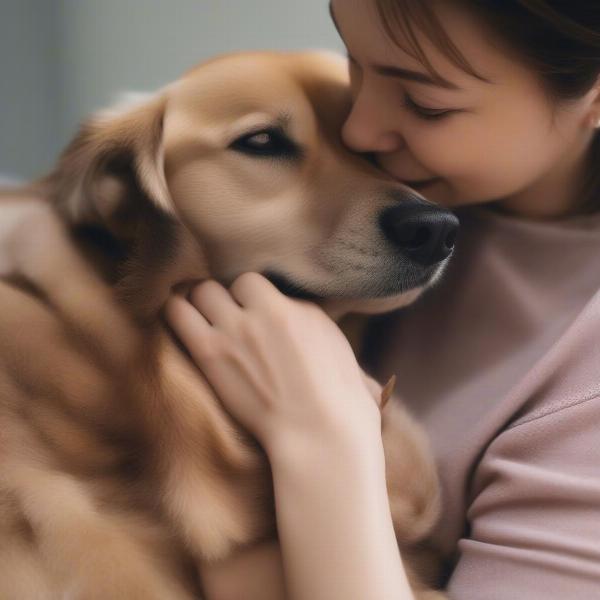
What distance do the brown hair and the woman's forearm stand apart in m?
0.38

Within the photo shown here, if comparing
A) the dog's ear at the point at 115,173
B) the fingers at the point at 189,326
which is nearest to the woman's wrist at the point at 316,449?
the fingers at the point at 189,326

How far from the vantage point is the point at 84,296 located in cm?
77

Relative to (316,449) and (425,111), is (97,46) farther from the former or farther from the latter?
(316,449)

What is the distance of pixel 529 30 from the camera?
742 mm

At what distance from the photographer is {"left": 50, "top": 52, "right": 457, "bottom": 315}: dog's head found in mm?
810

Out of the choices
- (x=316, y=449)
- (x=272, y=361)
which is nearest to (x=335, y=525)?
(x=316, y=449)

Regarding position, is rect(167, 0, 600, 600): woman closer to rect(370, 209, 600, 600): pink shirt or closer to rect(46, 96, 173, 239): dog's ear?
rect(370, 209, 600, 600): pink shirt

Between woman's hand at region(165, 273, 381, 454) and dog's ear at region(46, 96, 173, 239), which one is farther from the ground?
dog's ear at region(46, 96, 173, 239)

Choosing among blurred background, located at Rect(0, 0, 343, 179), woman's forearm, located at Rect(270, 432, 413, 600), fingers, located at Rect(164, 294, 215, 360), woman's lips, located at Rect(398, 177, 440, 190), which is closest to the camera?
woman's forearm, located at Rect(270, 432, 413, 600)

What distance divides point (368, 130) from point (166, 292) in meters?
0.28

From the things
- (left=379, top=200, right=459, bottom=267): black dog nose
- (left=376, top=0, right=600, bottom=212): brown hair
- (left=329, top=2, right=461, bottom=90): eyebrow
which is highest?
(left=376, top=0, right=600, bottom=212): brown hair

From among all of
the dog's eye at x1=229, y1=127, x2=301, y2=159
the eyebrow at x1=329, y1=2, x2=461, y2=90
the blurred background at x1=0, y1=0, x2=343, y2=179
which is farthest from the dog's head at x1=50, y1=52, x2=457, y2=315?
the blurred background at x1=0, y1=0, x2=343, y2=179

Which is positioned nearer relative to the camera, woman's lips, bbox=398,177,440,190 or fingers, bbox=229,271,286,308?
fingers, bbox=229,271,286,308

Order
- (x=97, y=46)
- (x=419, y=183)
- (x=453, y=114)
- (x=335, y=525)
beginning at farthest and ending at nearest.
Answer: (x=97, y=46) → (x=419, y=183) → (x=453, y=114) → (x=335, y=525)
